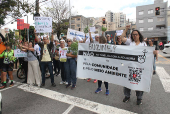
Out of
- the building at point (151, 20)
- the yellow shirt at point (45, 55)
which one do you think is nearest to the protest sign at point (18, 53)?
the yellow shirt at point (45, 55)

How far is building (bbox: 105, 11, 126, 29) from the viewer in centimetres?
12879

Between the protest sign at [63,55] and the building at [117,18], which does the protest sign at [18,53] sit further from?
the building at [117,18]

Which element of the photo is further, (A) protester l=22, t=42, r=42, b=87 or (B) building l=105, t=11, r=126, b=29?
(B) building l=105, t=11, r=126, b=29

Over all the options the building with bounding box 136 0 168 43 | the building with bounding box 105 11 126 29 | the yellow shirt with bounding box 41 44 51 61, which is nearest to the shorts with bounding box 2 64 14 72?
the yellow shirt with bounding box 41 44 51 61

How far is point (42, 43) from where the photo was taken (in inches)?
202

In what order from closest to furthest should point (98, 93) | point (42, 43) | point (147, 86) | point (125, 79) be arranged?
point (147, 86)
point (125, 79)
point (98, 93)
point (42, 43)

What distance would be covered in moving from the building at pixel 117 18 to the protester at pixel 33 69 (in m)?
128

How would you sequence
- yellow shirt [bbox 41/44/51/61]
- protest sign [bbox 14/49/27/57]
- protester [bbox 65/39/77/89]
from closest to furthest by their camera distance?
protester [bbox 65/39/77/89] < yellow shirt [bbox 41/44/51/61] < protest sign [bbox 14/49/27/57]

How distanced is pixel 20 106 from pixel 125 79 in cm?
302

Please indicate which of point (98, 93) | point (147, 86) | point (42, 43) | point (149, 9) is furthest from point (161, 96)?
point (149, 9)

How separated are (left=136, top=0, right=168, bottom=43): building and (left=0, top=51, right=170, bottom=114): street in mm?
41564

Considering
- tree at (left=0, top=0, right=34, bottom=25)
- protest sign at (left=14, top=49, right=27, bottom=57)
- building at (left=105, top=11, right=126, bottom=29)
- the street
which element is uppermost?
building at (left=105, top=11, right=126, bottom=29)

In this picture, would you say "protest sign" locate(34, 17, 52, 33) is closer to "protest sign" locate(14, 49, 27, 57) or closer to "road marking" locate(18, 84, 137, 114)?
"protest sign" locate(14, 49, 27, 57)

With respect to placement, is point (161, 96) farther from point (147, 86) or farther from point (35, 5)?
point (35, 5)
